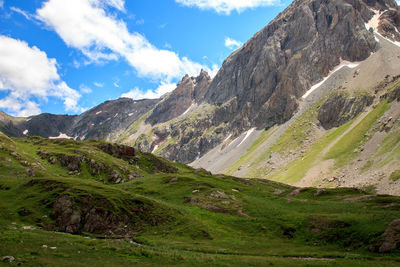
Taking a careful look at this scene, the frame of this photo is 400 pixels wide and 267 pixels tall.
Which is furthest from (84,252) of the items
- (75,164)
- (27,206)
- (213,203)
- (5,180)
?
(75,164)

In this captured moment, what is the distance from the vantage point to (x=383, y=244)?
3039cm

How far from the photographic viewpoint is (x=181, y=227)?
46.6 metres

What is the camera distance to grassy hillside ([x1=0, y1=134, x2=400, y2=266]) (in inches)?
1074

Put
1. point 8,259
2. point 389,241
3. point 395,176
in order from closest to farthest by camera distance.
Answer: point 8,259 < point 389,241 < point 395,176

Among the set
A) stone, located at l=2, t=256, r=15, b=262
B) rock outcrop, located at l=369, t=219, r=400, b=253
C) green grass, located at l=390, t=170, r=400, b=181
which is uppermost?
stone, located at l=2, t=256, r=15, b=262

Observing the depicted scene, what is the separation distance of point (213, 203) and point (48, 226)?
32385 millimetres

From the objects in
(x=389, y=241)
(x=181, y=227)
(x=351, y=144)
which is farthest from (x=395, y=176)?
(x=181, y=227)

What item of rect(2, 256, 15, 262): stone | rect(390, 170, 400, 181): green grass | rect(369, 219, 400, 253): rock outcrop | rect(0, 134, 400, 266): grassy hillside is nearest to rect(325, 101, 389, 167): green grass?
rect(390, 170, 400, 181): green grass

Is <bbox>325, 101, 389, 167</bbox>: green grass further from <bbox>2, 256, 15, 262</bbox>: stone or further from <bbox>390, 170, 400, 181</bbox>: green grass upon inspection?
<bbox>2, 256, 15, 262</bbox>: stone

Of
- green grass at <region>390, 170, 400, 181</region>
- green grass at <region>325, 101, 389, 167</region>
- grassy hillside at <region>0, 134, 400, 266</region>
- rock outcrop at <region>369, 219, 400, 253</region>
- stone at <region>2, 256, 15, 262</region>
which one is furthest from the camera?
green grass at <region>325, 101, 389, 167</region>

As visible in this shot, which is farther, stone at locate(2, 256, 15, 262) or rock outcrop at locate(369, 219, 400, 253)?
rock outcrop at locate(369, 219, 400, 253)

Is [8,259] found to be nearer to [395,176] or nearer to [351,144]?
[395,176]

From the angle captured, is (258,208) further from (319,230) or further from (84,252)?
(84,252)

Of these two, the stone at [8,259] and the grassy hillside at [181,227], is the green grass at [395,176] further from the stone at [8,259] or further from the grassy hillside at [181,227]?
the stone at [8,259]
